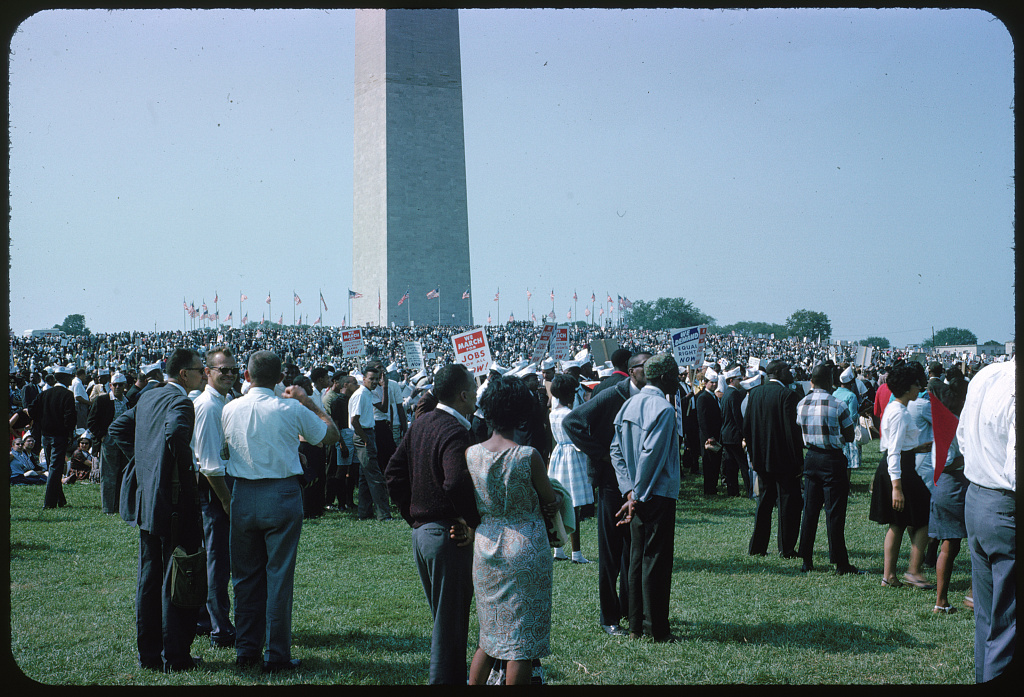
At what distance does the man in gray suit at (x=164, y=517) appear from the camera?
4.54m

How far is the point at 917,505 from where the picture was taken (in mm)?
6285

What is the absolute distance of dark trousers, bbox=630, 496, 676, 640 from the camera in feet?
17.0

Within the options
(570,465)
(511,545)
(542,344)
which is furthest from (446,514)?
(542,344)

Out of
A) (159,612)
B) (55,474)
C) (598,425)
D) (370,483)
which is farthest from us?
(55,474)

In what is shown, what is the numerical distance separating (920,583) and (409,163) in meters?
41.9

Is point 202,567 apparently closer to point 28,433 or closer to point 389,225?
point 28,433

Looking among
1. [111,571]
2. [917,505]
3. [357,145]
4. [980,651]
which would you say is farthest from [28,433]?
[357,145]

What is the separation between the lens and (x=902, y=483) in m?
6.26

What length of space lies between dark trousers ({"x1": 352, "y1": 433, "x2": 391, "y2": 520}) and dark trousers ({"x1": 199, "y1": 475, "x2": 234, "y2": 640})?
13.2 feet

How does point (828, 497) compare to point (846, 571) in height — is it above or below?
above

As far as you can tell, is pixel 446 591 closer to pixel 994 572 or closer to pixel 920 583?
pixel 994 572

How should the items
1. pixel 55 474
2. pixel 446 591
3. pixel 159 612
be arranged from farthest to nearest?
pixel 55 474 → pixel 159 612 → pixel 446 591

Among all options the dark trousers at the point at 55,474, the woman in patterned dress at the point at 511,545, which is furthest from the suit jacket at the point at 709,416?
the woman in patterned dress at the point at 511,545

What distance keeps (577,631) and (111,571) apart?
4.23 m
